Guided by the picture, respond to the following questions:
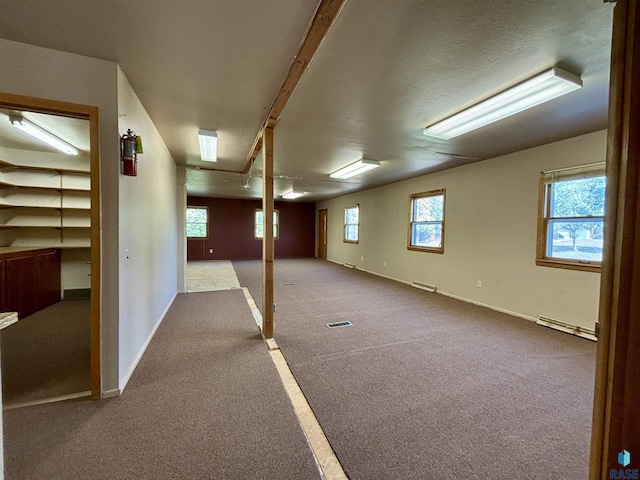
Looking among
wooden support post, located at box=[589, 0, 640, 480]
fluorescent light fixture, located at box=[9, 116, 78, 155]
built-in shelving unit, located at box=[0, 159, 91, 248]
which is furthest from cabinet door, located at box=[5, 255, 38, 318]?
wooden support post, located at box=[589, 0, 640, 480]

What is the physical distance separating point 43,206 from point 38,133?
1436 millimetres

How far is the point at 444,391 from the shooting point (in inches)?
82.8

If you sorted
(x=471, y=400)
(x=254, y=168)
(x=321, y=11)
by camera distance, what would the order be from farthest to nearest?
1. (x=254, y=168)
2. (x=471, y=400)
3. (x=321, y=11)

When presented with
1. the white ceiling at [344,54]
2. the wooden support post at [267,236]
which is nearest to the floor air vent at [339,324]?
the wooden support post at [267,236]

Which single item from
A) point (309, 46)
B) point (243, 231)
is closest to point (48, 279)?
point (309, 46)

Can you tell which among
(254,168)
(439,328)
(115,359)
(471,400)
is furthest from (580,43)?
(254,168)

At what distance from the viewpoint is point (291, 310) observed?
4117 mm

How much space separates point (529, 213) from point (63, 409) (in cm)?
535

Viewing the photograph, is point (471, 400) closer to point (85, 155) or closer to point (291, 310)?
point (291, 310)

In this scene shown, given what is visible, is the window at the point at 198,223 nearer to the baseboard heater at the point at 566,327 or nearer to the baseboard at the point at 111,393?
→ the baseboard at the point at 111,393

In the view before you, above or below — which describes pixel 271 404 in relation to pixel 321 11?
below

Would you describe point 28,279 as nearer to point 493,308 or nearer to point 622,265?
point 622,265

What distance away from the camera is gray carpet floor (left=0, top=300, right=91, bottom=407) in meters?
2.04

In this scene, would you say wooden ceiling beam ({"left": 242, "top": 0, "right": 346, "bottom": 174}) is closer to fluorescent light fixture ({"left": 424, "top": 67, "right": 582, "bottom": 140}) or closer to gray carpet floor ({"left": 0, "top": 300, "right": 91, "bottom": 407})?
fluorescent light fixture ({"left": 424, "top": 67, "right": 582, "bottom": 140})
